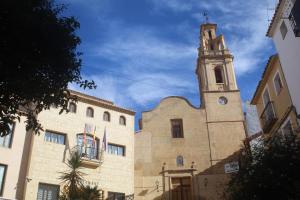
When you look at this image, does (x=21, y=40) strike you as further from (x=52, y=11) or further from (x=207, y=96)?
(x=207, y=96)

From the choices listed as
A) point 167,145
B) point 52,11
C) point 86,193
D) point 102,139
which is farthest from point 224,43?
point 52,11

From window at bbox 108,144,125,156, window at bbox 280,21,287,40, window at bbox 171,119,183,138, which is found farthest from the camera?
window at bbox 171,119,183,138

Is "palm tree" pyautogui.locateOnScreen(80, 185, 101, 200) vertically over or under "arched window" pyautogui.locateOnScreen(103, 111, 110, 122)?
under

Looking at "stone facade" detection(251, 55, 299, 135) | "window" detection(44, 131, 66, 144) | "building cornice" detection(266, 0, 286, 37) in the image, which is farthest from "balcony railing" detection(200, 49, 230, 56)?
"window" detection(44, 131, 66, 144)

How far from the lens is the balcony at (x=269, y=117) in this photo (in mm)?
21062

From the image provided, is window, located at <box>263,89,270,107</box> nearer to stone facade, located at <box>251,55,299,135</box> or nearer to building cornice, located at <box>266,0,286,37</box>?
stone facade, located at <box>251,55,299,135</box>

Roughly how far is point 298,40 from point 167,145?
16655 millimetres

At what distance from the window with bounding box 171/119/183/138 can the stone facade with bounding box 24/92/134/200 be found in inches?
165

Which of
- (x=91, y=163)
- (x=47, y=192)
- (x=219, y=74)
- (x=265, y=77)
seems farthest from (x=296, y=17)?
(x=219, y=74)

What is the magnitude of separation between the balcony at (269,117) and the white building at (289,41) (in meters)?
2.23

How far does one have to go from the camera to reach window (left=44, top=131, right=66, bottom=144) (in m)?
26.0

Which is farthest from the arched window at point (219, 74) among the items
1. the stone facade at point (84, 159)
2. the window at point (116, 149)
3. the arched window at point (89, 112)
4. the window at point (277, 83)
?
the window at point (277, 83)

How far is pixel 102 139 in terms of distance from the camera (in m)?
28.5

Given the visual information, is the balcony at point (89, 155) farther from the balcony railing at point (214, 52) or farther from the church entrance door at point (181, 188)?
the balcony railing at point (214, 52)
